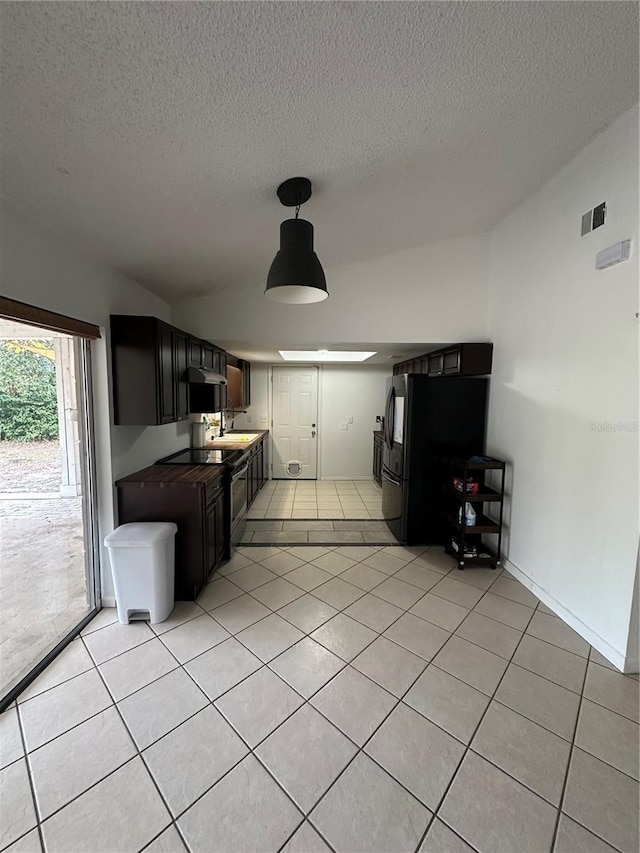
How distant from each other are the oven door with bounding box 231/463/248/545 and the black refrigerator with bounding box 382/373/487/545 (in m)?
1.72

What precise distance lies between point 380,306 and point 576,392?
1.96 m

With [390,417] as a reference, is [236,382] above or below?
above

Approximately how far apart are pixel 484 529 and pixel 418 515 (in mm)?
652

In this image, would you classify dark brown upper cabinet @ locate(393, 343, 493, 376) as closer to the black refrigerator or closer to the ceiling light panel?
the black refrigerator

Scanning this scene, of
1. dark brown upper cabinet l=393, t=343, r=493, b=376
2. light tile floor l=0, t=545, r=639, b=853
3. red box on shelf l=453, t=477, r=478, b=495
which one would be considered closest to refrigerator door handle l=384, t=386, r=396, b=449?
dark brown upper cabinet l=393, t=343, r=493, b=376

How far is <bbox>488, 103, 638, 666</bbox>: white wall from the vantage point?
1.92 meters

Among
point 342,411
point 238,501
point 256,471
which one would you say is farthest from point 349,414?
point 238,501

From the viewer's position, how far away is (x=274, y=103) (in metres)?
1.38

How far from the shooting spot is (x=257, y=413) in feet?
20.0

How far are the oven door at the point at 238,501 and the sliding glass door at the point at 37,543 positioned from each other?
1172 mm

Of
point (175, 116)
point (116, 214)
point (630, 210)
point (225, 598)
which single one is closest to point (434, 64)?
point (175, 116)

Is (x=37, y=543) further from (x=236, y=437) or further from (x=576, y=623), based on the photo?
(x=576, y=623)

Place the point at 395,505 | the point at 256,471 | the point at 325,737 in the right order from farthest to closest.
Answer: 1. the point at 256,471
2. the point at 395,505
3. the point at 325,737

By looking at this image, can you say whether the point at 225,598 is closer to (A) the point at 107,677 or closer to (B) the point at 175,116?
(A) the point at 107,677
